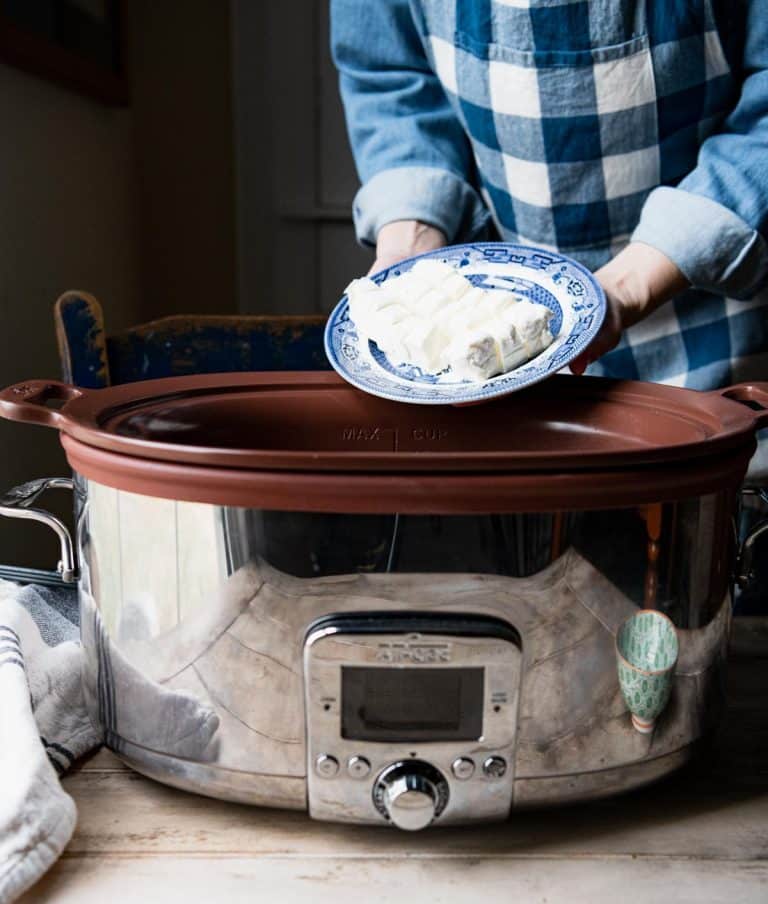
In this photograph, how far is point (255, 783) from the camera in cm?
50

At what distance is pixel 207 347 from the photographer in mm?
1084

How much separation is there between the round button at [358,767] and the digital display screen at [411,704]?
0.01 m

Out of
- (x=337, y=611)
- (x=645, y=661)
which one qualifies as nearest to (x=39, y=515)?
(x=337, y=611)

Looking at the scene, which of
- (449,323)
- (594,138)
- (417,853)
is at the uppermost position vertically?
(594,138)

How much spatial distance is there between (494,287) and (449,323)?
10 cm

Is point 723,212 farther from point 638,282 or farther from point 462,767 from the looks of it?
point 462,767

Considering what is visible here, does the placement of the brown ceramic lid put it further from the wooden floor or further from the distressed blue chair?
the distressed blue chair

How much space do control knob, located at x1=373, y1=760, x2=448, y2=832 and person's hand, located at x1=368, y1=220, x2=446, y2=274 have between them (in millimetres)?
532

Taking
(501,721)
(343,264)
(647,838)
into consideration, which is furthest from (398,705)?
(343,264)

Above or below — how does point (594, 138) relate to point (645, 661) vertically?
above

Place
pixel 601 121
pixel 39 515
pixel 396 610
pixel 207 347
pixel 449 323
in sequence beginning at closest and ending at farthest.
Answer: pixel 396 610, pixel 39 515, pixel 449 323, pixel 601 121, pixel 207 347

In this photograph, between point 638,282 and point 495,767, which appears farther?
point 638,282

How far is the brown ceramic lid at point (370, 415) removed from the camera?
573 mm

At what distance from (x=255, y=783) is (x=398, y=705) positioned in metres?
0.09
